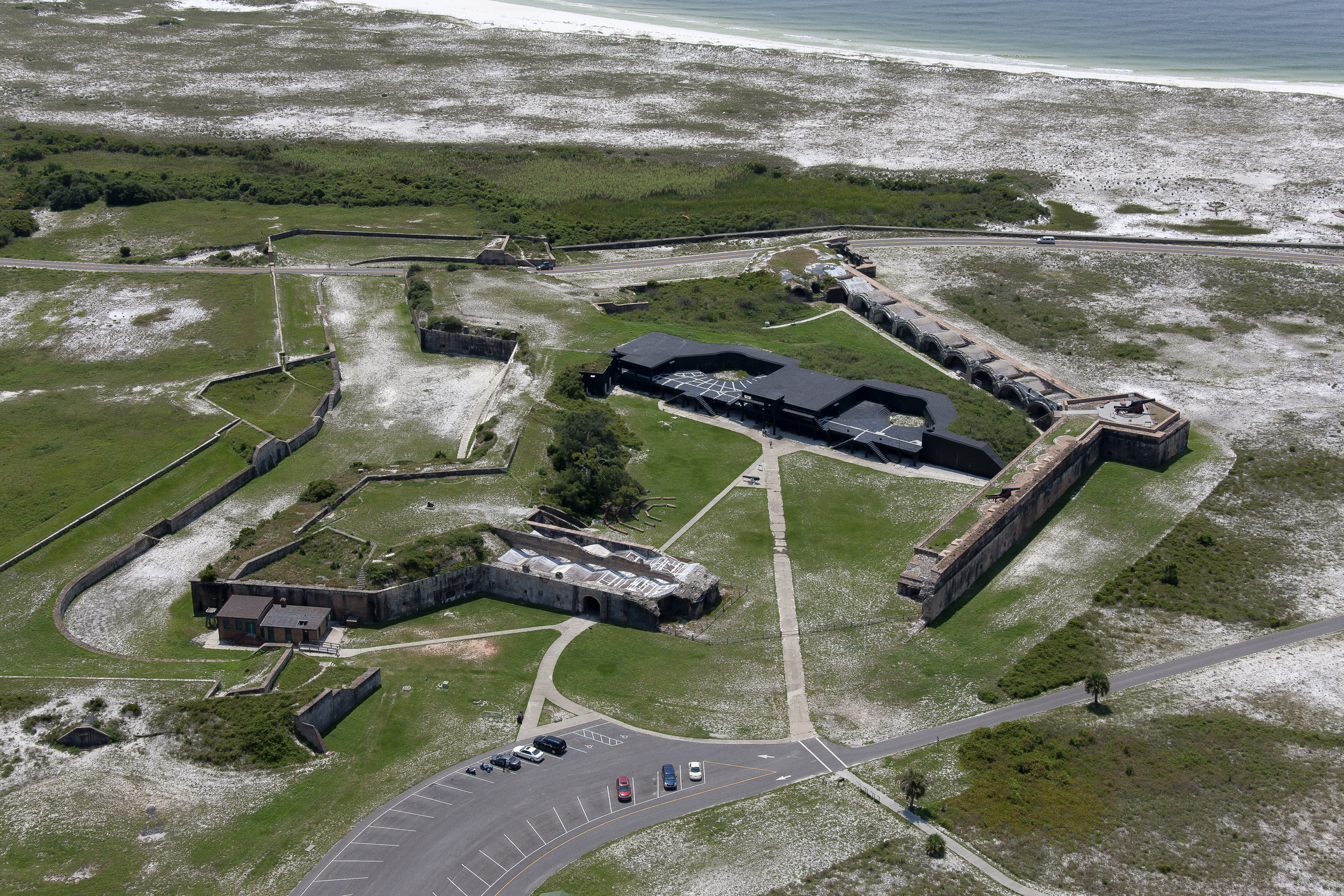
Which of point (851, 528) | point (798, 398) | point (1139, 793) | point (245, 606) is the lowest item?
point (1139, 793)

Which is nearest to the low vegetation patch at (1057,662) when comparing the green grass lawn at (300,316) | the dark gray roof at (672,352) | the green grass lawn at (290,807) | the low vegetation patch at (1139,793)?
the low vegetation patch at (1139,793)

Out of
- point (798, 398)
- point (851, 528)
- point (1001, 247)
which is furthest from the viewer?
point (1001, 247)

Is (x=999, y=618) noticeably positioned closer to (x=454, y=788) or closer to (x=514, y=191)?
(x=454, y=788)

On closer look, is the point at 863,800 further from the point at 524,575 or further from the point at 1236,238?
the point at 1236,238

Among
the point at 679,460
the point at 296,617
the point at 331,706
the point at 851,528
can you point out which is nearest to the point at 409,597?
the point at 296,617

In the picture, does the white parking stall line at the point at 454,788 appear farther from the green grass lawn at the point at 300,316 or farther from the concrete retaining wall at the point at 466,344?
the green grass lawn at the point at 300,316

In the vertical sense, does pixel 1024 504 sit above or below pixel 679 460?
above

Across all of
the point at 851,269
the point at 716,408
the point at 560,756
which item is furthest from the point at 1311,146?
the point at 560,756
